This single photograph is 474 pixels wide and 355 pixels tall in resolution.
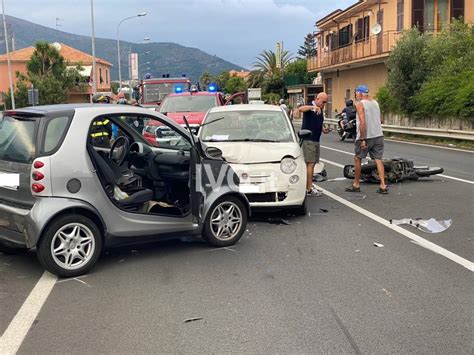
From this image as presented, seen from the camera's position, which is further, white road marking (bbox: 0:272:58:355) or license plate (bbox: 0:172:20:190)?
license plate (bbox: 0:172:20:190)

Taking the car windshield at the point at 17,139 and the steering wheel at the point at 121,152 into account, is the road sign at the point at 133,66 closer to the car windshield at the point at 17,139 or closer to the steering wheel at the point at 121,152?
the steering wheel at the point at 121,152

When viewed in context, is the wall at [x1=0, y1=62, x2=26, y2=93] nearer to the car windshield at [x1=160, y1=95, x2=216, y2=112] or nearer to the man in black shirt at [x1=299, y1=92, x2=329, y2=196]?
the car windshield at [x1=160, y1=95, x2=216, y2=112]

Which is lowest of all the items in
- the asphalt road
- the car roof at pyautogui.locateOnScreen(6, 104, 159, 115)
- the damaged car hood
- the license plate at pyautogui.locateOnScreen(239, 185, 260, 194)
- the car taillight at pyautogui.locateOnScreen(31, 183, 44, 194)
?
the asphalt road

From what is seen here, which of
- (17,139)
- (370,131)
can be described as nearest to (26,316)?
(17,139)

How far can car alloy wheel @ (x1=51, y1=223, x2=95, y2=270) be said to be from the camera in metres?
5.21

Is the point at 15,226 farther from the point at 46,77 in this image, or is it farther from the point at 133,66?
the point at 133,66

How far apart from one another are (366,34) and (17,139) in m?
35.1

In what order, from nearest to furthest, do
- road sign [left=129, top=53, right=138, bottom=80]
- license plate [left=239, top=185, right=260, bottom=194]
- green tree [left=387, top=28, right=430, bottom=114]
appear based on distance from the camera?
license plate [left=239, top=185, right=260, bottom=194] → green tree [left=387, top=28, right=430, bottom=114] → road sign [left=129, top=53, right=138, bottom=80]

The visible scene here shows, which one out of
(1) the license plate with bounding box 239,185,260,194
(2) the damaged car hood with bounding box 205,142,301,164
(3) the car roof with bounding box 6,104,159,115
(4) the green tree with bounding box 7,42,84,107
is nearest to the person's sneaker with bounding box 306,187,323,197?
(2) the damaged car hood with bounding box 205,142,301,164

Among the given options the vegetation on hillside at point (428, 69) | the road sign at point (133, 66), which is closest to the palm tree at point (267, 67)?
the road sign at point (133, 66)

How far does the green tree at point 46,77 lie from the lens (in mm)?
47562

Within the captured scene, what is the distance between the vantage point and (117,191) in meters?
5.82

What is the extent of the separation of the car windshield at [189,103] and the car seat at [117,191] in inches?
340

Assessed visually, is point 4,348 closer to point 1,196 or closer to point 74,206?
point 74,206
